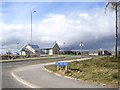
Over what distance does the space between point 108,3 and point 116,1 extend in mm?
734

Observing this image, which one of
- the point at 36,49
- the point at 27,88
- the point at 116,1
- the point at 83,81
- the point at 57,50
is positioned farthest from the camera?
the point at 57,50

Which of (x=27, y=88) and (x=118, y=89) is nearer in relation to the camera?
(x=118, y=89)

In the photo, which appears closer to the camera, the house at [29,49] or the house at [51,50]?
the house at [29,49]

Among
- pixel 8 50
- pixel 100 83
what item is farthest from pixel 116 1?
pixel 8 50

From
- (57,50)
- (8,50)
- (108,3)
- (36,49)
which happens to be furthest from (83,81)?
(57,50)

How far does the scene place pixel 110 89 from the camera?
14281 millimetres

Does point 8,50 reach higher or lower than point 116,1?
lower

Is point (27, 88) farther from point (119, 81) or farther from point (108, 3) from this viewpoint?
point (108, 3)

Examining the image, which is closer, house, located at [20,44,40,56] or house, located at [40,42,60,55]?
house, located at [20,44,40,56]

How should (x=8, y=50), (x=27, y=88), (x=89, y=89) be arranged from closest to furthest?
(x=89, y=89) < (x=27, y=88) < (x=8, y=50)

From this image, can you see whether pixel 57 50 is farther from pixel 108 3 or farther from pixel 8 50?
pixel 108 3

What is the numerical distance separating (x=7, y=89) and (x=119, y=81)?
5703 mm

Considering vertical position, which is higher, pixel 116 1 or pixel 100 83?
pixel 116 1

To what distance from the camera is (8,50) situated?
78.9 metres
